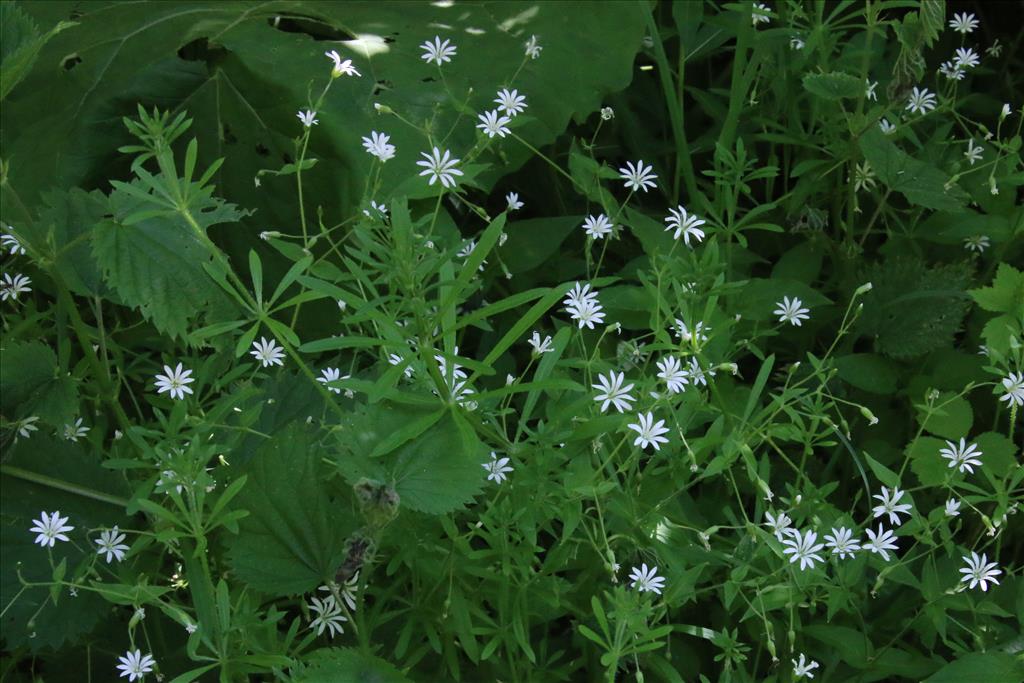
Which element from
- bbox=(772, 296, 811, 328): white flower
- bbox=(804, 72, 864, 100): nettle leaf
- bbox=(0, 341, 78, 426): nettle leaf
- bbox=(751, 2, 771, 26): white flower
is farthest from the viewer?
bbox=(751, 2, 771, 26): white flower

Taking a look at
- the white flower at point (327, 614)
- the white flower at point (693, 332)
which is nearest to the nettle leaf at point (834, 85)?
the white flower at point (693, 332)

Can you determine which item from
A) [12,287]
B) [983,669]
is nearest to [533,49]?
[12,287]

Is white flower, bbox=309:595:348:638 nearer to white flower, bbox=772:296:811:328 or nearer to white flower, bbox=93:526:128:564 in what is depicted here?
white flower, bbox=93:526:128:564

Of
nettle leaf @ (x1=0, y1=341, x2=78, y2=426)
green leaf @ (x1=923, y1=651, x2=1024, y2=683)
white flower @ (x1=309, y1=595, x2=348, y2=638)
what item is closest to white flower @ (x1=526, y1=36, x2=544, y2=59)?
nettle leaf @ (x1=0, y1=341, x2=78, y2=426)

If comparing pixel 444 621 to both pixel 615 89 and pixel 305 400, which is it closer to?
pixel 305 400

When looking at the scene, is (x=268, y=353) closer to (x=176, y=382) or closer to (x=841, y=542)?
(x=176, y=382)

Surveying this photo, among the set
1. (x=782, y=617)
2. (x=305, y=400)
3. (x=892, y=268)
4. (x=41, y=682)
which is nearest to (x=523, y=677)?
(x=782, y=617)

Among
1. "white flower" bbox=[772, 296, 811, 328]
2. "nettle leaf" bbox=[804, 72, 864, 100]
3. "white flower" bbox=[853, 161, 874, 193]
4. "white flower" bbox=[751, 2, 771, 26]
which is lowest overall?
"white flower" bbox=[772, 296, 811, 328]
